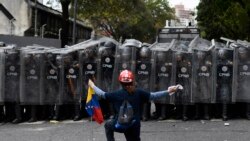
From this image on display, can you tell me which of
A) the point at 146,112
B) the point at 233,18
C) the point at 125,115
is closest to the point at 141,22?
the point at 233,18

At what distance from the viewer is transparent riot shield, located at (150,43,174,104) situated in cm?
1349

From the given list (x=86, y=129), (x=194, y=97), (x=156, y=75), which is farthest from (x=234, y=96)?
(x=86, y=129)

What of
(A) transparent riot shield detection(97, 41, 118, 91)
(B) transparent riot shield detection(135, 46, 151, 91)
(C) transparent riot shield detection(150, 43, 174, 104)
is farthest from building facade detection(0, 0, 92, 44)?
(C) transparent riot shield detection(150, 43, 174, 104)

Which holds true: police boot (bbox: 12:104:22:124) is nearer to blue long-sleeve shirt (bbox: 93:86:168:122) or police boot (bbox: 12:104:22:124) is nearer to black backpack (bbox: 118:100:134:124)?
blue long-sleeve shirt (bbox: 93:86:168:122)

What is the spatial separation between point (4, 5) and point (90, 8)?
34.4 ft

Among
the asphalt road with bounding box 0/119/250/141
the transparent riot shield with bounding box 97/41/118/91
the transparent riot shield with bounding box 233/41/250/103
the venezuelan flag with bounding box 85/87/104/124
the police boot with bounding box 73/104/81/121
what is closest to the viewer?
the venezuelan flag with bounding box 85/87/104/124

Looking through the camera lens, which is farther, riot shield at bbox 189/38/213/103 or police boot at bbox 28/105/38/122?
police boot at bbox 28/105/38/122

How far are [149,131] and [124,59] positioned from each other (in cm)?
216

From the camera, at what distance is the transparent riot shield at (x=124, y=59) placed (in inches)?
535

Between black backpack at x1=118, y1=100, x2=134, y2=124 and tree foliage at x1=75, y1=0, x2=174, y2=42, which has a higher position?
tree foliage at x1=75, y1=0, x2=174, y2=42

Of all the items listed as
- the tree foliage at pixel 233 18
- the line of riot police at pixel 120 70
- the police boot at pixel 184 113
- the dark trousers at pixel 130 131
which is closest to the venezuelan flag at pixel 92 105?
the dark trousers at pixel 130 131

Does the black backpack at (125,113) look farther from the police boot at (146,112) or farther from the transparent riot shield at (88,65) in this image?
the transparent riot shield at (88,65)

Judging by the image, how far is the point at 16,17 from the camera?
46594 mm

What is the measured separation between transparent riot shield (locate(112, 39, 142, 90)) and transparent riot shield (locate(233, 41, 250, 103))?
2381mm
